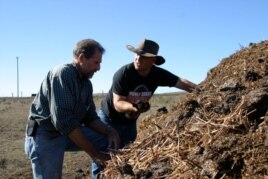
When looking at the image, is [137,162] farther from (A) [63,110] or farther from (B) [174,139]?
(A) [63,110]

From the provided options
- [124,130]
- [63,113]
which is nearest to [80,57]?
[63,113]

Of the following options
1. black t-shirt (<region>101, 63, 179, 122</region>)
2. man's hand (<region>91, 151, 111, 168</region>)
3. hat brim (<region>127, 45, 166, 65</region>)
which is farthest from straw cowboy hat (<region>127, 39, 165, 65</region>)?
man's hand (<region>91, 151, 111, 168</region>)

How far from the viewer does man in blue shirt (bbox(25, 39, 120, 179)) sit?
525 cm

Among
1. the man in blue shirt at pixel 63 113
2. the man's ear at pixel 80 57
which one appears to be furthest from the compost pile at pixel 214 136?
the man's ear at pixel 80 57

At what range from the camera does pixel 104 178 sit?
543cm

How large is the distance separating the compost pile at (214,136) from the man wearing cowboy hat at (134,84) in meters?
0.60

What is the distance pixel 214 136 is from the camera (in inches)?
191

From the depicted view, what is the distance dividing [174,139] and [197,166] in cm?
67

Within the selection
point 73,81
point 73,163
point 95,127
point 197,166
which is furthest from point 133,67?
point 73,163

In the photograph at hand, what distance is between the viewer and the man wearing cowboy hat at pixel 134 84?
6629mm

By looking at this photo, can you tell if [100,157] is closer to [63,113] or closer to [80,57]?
[63,113]

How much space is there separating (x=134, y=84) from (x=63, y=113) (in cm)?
165

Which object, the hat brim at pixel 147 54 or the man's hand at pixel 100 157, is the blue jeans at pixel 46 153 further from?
the hat brim at pixel 147 54

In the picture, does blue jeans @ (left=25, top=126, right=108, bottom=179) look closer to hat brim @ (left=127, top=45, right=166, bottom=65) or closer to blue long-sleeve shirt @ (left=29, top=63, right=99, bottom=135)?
blue long-sleeve shirt @ (left=29, top=63, right=99, bottom=135)
